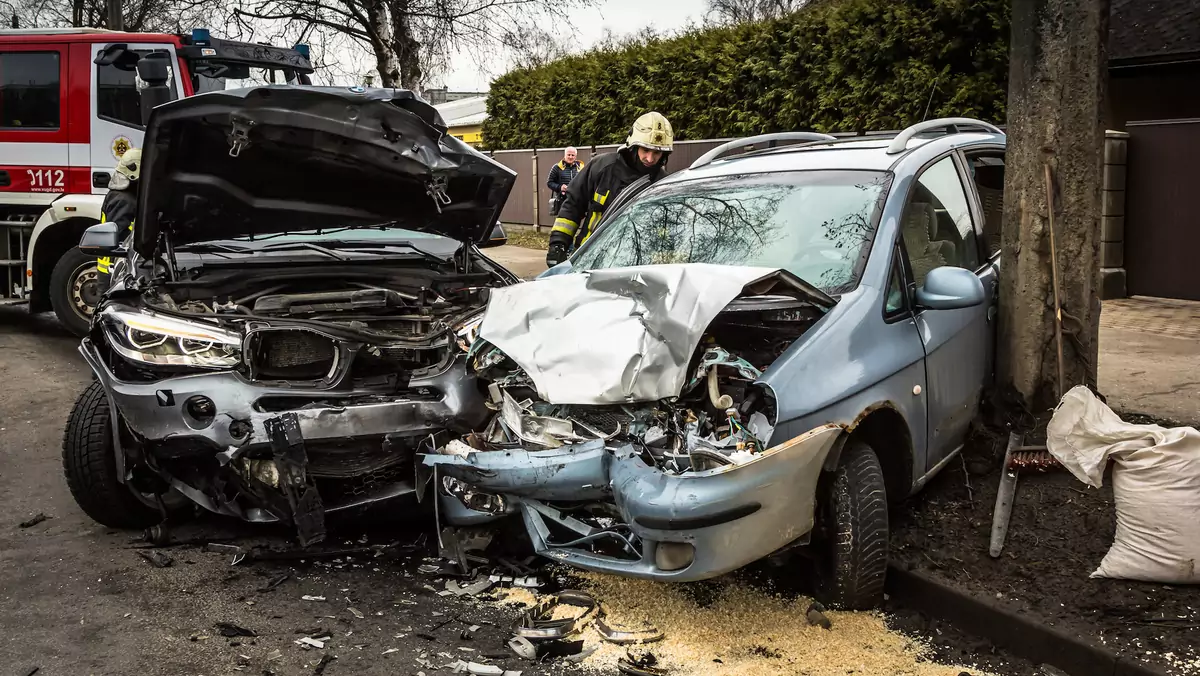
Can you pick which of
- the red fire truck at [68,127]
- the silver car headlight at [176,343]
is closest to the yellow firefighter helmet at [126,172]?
the red fire truck at [68,127]

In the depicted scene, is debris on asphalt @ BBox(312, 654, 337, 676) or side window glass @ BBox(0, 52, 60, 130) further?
side window glass @ BBox(0, 52, 60, 130)

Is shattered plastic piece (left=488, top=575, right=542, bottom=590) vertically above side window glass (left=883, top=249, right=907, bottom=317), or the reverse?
side window glass (left=883, top=249, right=907, bottom=317)

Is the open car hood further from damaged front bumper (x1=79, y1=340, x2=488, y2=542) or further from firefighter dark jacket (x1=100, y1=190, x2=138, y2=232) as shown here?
firefighter dark jacket (x1=100, y1=190, x2=138, y2=232)

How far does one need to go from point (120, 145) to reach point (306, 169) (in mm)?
5115

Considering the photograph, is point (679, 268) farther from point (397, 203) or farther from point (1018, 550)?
point (397, 203)

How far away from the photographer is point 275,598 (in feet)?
12.7

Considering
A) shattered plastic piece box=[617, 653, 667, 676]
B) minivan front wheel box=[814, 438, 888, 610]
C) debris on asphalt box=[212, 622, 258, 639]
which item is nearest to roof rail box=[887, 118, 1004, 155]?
minivan front wheel box=[814, 438, 888, 610]

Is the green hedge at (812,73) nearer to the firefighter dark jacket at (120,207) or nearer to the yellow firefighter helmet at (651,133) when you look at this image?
the yellow firefighter helmet at (651,133)

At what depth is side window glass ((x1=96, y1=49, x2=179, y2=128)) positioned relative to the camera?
9.20 meters

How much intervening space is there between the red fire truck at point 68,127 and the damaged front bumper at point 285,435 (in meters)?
5.91

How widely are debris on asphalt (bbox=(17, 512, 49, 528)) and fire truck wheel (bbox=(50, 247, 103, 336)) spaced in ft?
16.1

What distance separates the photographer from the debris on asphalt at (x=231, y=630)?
11.5 feet

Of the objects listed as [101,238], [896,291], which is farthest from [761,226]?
[101,238]

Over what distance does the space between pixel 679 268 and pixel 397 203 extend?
2.28 m
